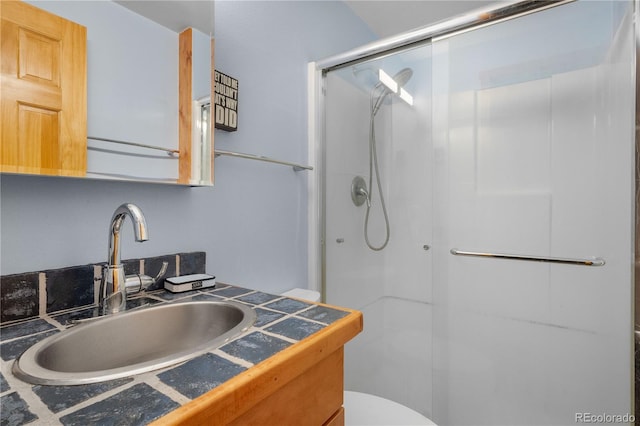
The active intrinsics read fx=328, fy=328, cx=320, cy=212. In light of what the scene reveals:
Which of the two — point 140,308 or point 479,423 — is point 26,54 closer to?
point 140,308

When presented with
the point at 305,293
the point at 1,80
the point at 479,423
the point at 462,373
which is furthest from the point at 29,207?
the point at 479,423

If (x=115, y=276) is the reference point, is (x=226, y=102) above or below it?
above

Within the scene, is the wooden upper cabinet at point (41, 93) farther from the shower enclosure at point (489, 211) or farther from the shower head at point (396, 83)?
Answer: the shower head at point (396, 83)

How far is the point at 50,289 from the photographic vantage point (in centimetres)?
76

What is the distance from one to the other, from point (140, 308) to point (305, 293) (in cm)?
78

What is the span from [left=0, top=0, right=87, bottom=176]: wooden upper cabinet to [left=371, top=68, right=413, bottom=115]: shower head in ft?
3.83

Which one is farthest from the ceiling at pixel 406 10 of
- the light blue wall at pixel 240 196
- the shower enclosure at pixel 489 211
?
the shower enclosure at pixel 489 211

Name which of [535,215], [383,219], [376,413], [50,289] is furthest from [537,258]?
[50,289]

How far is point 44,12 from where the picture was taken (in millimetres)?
743

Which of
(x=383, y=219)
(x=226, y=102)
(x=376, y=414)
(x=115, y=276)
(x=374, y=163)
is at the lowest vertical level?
(x=376, y=414)

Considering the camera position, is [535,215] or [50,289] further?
[535,215]

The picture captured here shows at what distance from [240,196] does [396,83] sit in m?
0.90

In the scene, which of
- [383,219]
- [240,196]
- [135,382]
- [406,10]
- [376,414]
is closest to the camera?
[135,382]

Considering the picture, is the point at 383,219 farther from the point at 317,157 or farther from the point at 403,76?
the point at 403,76
